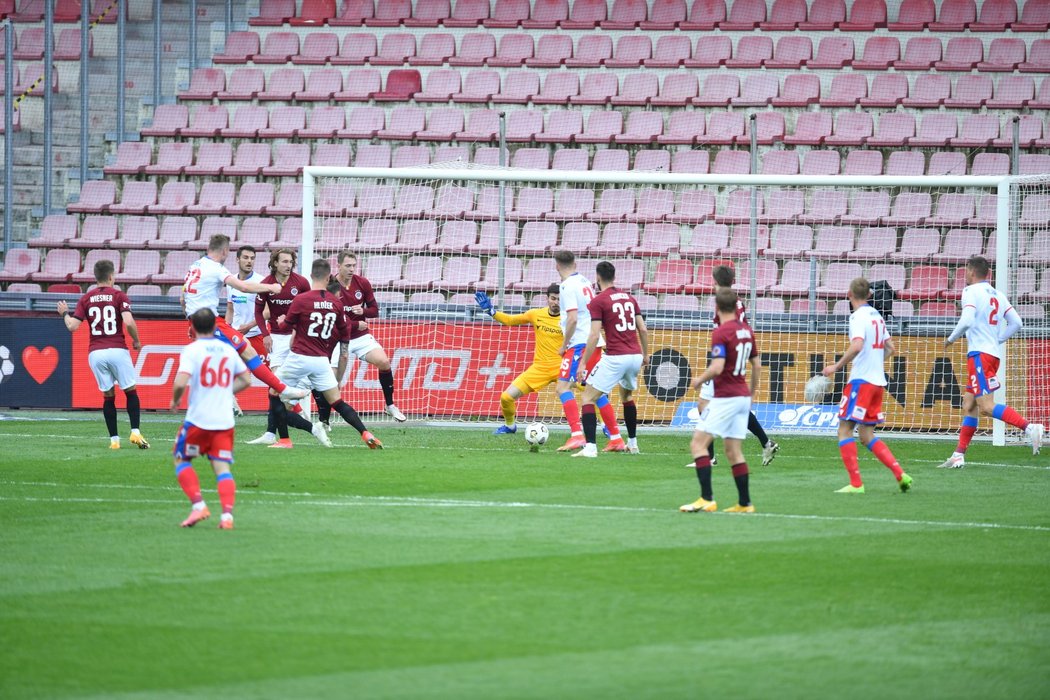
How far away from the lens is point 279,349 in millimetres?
15492

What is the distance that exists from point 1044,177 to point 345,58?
43.7 ft

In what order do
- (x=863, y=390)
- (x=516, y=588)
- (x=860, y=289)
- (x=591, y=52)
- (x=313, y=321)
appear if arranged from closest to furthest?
1. (x=516, y=588)
2. (x=863, y=390)
3. (x=860, y=289)
4. (x=313, y=321)
5. (x=591, y=52)

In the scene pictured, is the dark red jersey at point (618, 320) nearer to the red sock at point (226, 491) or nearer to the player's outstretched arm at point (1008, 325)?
the player's outstretched arm at point (1008, 325)

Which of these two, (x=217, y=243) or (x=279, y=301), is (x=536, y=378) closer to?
(x=279, y=301)

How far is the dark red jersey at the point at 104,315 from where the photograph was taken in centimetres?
1456

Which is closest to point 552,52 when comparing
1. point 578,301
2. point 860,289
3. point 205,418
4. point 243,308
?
point 243,308

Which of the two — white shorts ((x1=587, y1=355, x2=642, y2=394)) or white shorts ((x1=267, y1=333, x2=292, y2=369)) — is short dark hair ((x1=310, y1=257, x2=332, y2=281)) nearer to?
white shorts ((x1=267, y1=333, x2=292, y2=369))

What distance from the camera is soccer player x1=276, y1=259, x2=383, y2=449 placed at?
14398mm

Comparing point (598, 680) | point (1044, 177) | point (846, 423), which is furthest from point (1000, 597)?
point (1044, 177)

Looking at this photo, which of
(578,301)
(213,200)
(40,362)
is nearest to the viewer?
(578,301)

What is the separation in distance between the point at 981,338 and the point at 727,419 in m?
5.21

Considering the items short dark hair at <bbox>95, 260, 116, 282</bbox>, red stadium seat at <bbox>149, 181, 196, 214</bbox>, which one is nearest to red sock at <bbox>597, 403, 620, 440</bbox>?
short dark hair at <bbox>95, 260, 116, 282</bbox>

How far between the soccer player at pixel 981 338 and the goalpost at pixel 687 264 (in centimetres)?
214

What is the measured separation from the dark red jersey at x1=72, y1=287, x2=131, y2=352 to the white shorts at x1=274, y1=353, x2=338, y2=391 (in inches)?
71.9
